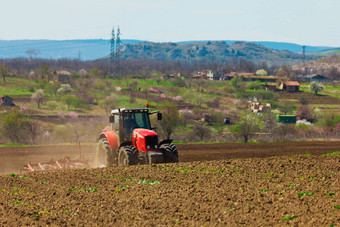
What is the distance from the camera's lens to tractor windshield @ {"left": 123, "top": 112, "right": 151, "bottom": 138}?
18562 mm

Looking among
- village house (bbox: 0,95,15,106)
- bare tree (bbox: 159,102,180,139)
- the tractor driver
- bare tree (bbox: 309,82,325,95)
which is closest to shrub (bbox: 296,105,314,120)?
bare tree (bbox: 309,82,325,95)

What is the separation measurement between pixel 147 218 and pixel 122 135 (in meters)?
8.73

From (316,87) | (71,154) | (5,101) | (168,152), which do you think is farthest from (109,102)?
(316,87)

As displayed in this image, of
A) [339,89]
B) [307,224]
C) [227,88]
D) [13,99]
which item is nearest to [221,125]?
[13,99]

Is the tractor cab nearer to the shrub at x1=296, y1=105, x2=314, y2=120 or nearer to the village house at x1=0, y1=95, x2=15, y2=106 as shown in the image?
the village house at x1=0, y1=95, x2=15, y2=106

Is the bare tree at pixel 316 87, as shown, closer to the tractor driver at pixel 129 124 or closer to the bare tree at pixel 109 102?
the bare tree at pixel 109 102

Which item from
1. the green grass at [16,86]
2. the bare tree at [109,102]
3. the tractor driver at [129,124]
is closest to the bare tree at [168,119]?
→ the bare tree at [109,102]

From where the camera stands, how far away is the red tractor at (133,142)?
17703mm

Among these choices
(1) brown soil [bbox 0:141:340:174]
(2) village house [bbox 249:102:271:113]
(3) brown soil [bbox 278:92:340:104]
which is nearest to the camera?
(1) brown soil [bbox 0:141:340:174]

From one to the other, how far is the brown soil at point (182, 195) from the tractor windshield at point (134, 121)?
1.99 m

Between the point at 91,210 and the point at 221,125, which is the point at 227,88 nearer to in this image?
the point at 221,125

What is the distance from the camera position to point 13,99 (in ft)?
215

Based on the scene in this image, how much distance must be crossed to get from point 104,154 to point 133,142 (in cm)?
256

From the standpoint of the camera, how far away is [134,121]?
1873 centimetres
